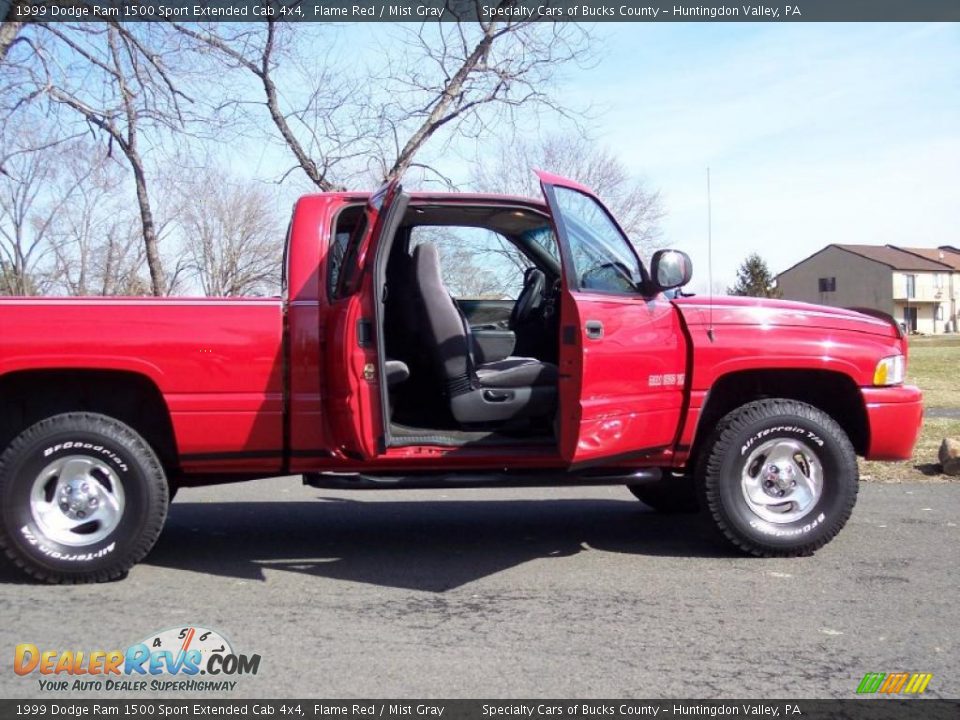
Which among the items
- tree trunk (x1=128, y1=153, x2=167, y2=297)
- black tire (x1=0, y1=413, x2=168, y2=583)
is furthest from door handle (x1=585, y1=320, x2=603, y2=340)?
tree trunk (x1=128, y1=153, x2=167, y2=297)

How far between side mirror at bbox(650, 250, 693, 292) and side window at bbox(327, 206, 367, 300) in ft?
5.32

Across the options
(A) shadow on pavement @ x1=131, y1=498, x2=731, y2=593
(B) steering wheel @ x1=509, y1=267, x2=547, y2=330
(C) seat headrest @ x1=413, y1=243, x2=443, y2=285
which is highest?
(C) seat headrest @ x1=413, y1=243, x2=443, y2=285

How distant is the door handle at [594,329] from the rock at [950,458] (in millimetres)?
5054

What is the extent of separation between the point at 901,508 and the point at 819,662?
3.42 meters

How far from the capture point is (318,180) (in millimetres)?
14344

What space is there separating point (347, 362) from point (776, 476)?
99.0 inches

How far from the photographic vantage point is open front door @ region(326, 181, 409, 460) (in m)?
4.71

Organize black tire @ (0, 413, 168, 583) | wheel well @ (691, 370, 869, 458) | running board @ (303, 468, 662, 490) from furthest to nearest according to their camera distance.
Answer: wheel well @ (691, 370, 869, 458) < running board @ (303, 468, 662, 490) < black tire @ (0, 413, 168, 583)

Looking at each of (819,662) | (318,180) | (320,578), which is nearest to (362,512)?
(320,578)

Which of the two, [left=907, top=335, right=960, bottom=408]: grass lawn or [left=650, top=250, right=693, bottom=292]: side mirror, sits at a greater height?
[left=650, top=250, right=693, bottom=292]: side mirror

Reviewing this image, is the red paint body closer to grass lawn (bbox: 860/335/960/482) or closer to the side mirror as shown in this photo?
the side mirror

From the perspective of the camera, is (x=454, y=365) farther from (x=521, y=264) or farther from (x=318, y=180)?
(x=318, y=180)

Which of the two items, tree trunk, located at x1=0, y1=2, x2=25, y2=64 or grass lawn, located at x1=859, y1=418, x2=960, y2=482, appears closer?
grass lawn, located at x1=859, y1=418, x2=960, y2=482

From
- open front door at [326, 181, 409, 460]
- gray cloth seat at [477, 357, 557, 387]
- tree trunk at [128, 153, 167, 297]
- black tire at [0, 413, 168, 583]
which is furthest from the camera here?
tree trunk at [128, 153, 167, 297]
